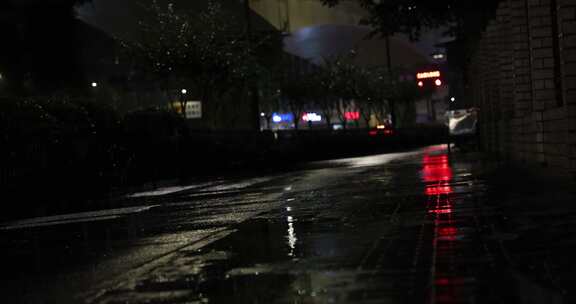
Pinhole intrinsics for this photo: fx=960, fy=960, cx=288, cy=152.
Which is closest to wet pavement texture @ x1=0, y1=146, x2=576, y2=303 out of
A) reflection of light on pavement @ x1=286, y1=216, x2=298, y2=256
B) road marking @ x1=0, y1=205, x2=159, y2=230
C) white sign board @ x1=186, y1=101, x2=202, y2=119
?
reflection of light on pavement @ x1=286, y1=216, x2=298, y2=256

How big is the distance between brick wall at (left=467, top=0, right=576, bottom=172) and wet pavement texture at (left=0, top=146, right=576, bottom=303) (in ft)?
5.63

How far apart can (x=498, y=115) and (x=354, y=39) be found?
401ft

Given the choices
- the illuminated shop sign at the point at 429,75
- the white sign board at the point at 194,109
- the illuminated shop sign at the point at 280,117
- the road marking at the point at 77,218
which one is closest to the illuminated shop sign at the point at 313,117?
the illuminated shop sign at the point at 280,117

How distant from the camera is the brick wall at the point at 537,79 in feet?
51.7

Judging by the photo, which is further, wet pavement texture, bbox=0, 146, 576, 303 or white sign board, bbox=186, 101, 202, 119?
white sign board, bbox=186, 101, 202, 119

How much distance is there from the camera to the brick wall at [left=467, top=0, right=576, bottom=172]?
15.8 metres

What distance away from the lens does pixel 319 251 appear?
870 cm

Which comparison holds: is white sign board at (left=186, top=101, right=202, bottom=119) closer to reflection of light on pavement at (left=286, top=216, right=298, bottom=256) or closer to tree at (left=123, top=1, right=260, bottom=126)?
tree at (left=123, top=1, right=260, bottom=126)

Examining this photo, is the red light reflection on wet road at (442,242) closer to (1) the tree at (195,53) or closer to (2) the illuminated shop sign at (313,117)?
(1) the tree at (195,53)

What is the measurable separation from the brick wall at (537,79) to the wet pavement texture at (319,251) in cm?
172

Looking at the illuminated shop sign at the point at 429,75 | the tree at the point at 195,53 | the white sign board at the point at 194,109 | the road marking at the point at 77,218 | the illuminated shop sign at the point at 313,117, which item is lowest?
the road marking at the point at 77,218

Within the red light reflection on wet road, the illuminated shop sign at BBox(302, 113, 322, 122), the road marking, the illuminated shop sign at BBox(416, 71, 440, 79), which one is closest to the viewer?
the red light reflection on wet road

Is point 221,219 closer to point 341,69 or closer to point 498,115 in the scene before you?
point 498,115

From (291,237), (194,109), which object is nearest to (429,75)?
(194,109)
